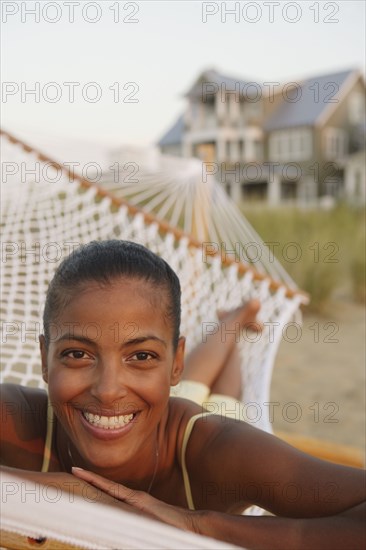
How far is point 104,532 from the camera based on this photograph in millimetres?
529

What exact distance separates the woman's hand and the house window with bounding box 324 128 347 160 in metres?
17.1

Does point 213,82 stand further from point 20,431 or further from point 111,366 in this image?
point 111,366

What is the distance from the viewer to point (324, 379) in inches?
140

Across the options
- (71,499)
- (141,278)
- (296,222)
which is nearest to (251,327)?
(141,278)

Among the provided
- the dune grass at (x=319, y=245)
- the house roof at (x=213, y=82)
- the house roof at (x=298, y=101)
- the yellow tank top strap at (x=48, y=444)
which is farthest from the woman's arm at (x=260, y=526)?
the house roof at (x=213, y=82)

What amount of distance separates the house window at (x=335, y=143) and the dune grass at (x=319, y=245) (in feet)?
34.1

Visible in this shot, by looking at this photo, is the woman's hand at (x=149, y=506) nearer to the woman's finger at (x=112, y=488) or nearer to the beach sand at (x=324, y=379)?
the woman's finger at (x=112, y=488)

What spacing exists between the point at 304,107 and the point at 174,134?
4.30 meters

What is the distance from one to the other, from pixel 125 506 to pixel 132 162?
7.22 feet

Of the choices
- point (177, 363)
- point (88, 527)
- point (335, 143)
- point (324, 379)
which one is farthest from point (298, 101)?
point (88, 527)

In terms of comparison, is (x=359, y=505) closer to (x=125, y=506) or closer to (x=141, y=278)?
(x=125, y=506)

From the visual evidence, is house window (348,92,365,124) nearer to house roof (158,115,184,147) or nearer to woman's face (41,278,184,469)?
house roof (158,115,184,147)

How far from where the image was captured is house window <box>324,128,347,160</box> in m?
17.0

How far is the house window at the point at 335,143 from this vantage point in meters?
17.0
